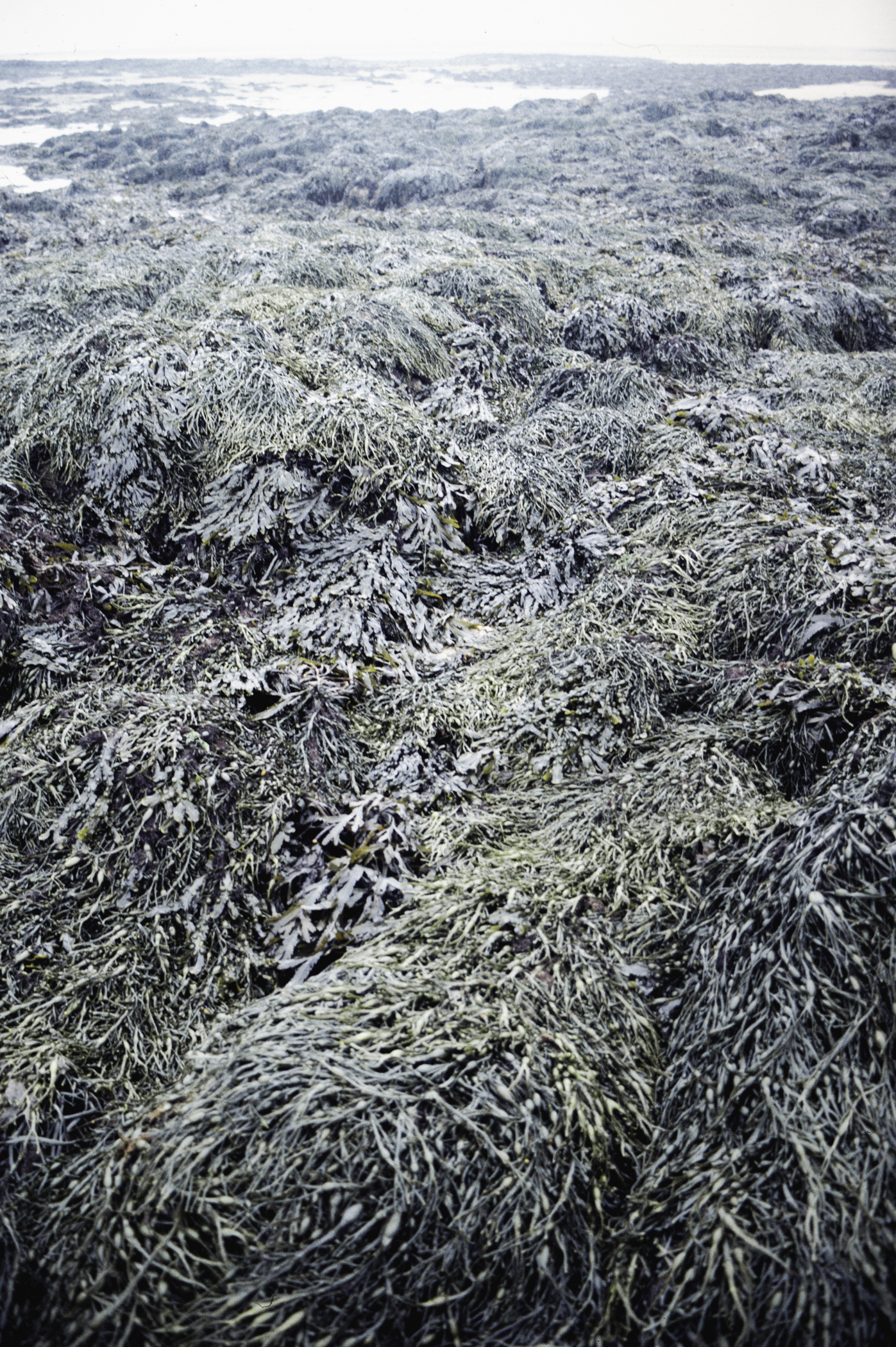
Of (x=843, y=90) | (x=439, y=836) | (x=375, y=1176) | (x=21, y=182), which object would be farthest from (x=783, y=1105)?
(x=843, y=90)

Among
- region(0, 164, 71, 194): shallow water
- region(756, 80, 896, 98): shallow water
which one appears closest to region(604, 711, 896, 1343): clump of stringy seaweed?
region(0, 164, 71, 194): shallow water

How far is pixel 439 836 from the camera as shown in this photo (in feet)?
6.47

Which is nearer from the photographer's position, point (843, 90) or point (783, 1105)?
point (783, 1105)

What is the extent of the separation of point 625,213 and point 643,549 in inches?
388

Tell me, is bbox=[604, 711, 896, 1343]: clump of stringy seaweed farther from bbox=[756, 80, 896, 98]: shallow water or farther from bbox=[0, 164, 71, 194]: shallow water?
bbox=[756, 80, 896, 98]: shallow water

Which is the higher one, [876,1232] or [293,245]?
[293,245]

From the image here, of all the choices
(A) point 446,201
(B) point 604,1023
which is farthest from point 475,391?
(A) point 446,201

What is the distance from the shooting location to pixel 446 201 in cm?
1137

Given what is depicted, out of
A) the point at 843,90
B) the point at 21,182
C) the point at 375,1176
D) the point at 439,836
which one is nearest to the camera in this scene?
the point at 375,1176

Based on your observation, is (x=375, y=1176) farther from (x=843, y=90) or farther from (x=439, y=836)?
(x=843, y=90)

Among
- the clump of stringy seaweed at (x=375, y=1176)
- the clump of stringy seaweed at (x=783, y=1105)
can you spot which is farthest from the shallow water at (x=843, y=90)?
the clump of stringy seaweed at (x=375, y=1176)

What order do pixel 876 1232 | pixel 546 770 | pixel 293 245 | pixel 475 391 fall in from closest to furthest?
pixel 876 1232 → pixel 546 770 → pixel 475 391 → pixel 293 245

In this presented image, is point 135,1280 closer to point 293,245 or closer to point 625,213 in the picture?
point 293,245

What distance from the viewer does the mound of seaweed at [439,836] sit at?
110 centimetres
